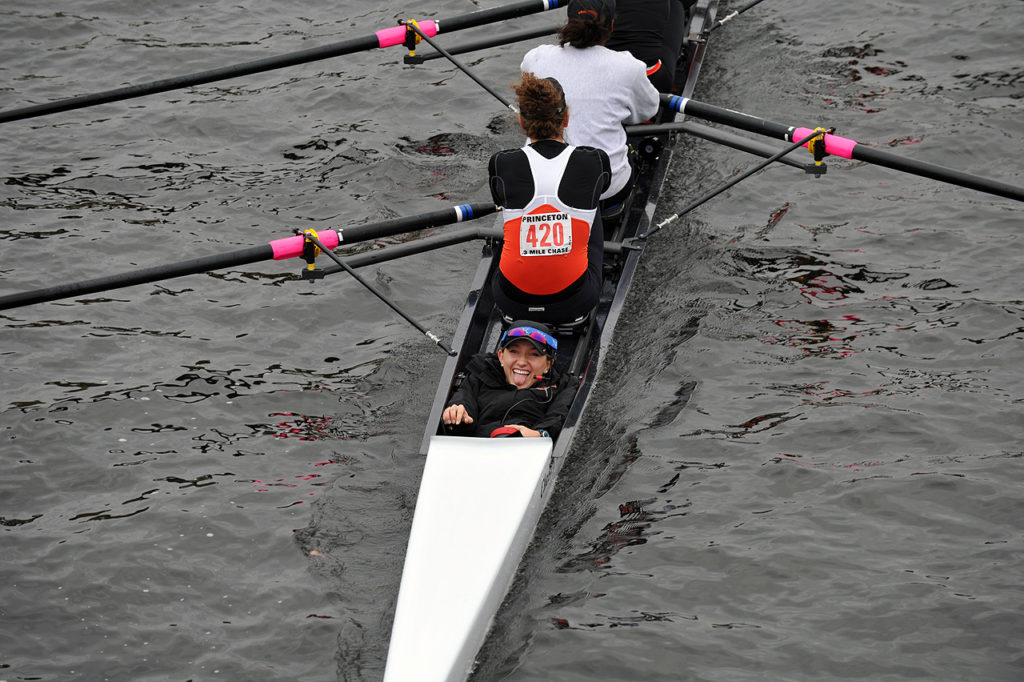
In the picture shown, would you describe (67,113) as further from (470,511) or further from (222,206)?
(470,511)

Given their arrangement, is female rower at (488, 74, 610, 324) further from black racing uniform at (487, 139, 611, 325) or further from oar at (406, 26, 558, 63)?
oar at (406, 26, 558, 63)

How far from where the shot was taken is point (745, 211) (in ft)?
29.9

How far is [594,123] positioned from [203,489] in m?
3.24

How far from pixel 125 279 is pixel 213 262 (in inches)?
18.5

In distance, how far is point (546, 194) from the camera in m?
6.16

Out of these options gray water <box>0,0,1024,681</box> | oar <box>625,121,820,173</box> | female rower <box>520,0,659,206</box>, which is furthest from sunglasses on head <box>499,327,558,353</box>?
oar <box>625,121,820,173</box>

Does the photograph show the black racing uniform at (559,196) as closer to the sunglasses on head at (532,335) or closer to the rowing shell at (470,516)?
the rowing shell at (470,516)

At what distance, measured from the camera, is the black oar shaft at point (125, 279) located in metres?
6.14

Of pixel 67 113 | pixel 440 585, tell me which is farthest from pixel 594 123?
pixel 67 113

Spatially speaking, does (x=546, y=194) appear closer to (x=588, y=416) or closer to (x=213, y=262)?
(x=588, y=416)

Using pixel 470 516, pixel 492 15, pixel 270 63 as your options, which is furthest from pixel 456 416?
pixel 492 15

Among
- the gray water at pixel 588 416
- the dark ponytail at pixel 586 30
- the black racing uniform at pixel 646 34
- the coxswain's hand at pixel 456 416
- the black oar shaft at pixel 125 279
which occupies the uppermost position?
the dark ponytail at pixel 586 30

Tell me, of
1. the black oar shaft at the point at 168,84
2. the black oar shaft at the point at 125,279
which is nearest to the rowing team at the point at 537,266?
the black oar shaft at the point at 125,279

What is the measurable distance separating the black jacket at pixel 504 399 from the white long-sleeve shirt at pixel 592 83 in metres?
1.86
